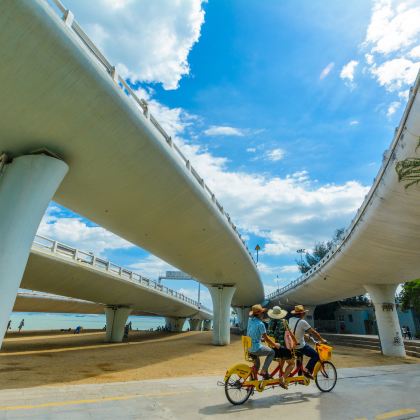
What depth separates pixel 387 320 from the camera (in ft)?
78.6

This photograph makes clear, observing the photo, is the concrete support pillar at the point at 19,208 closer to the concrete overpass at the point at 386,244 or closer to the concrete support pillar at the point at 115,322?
the concrete overpass at the point at 386,244

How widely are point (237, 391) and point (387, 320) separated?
23.2m

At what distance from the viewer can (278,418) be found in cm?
532

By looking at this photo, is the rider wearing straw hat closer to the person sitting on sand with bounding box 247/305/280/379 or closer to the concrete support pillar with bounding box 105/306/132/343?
the person sitting on sand with bounding box 247/305/280/379

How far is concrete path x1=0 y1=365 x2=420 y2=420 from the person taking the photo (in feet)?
17.7

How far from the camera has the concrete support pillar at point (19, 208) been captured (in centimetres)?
823

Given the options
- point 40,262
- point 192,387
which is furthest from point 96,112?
point 40,262

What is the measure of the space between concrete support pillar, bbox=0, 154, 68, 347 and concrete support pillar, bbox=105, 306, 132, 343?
93.4 ft

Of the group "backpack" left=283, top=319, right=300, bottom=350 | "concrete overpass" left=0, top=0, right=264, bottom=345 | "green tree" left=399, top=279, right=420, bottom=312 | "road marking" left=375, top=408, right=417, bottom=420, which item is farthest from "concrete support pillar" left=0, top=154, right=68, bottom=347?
"green tree" left=399, top=279, right=420, bottom=312

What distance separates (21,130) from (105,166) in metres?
2.74

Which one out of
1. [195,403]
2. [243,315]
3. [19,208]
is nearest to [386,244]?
[195,403]

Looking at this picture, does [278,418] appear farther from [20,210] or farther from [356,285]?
[356,285]

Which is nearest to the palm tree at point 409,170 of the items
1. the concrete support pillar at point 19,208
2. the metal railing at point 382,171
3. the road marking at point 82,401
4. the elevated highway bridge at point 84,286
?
the metal railing at point 382,171

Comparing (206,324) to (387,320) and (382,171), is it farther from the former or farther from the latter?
(382,171)
